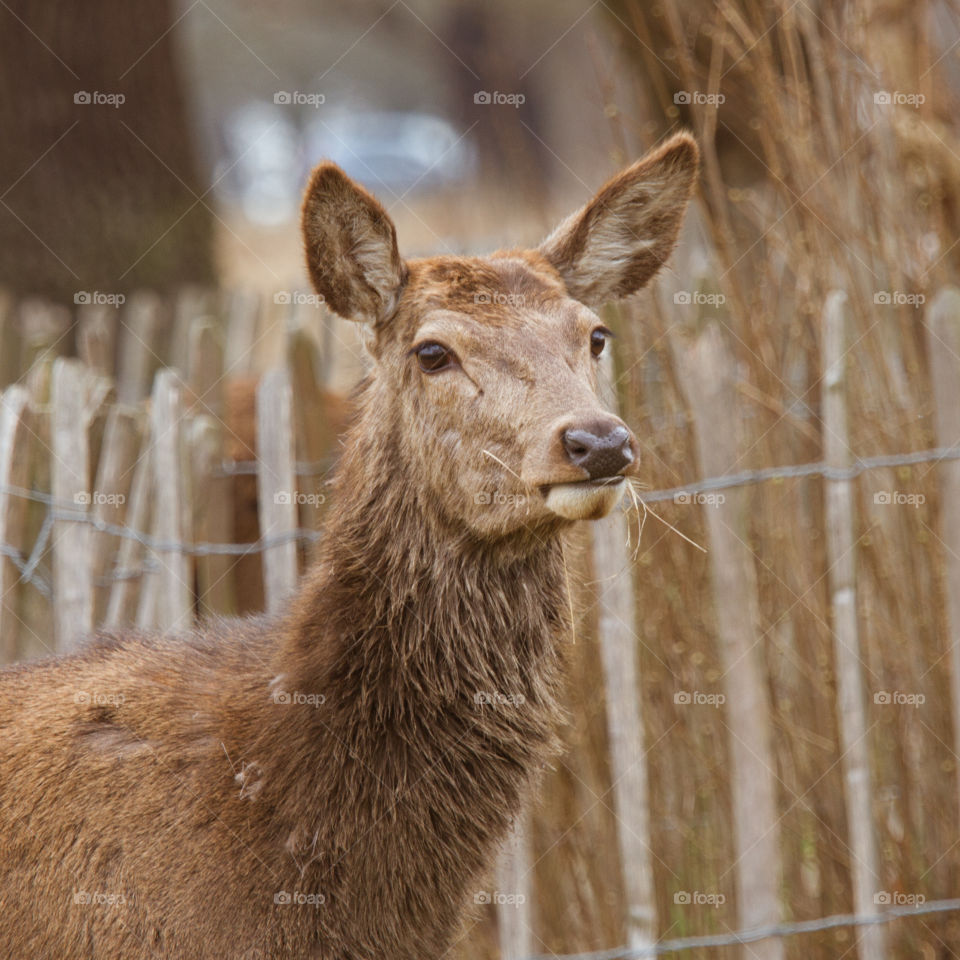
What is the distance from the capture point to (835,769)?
5.04 metres

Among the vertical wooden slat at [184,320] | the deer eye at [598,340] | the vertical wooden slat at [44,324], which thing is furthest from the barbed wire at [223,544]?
the vertical wooden slat at [184,320]

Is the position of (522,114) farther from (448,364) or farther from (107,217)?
(448,364)

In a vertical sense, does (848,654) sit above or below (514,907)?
above

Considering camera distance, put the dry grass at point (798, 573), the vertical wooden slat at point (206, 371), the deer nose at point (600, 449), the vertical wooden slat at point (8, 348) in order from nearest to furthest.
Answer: the deer nose at point (600, 449) → the dry grass at point (798, 573) → the vertical wooden slat at point (206, 371) → the vertical wooden slat at point (8, 348)

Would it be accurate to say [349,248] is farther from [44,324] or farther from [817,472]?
[44,324]

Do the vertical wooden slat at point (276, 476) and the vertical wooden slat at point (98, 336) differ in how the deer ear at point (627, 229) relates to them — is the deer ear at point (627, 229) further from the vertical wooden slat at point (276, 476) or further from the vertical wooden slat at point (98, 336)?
the vertical wooden slat at point (98, 336)

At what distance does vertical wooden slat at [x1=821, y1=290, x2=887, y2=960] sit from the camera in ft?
15.0

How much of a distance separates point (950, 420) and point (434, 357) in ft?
7.24

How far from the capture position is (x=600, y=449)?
3053 mm

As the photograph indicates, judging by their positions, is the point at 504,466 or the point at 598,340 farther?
the point at 598,340

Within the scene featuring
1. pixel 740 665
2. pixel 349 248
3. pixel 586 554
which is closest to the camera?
pixel 349 248

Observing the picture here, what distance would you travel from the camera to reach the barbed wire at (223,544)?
4719mm

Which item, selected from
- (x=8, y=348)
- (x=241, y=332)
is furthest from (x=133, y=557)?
(x=241, y=332)

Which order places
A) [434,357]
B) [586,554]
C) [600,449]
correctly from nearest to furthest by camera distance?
[600,449], [434,357], [586,554]
